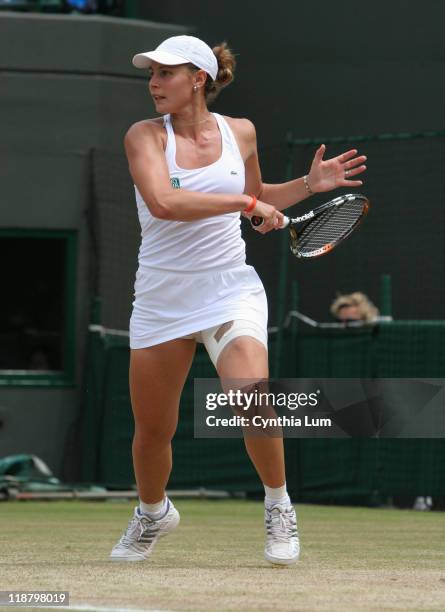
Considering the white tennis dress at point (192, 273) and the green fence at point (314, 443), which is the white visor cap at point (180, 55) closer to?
the white tennis dress at point (192, 273)

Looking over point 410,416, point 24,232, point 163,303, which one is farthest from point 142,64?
point 24,232

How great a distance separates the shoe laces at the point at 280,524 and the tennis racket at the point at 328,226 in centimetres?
121

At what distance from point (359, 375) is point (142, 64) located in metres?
6.52

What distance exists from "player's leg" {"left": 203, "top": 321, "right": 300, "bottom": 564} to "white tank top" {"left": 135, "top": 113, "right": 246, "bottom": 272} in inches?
12.5

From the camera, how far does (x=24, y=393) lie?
14.5m

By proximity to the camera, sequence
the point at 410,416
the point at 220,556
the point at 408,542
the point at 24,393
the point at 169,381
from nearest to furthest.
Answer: the point at 169,381 < the point at 220,556 < the point at 408,542 < the point at 410,416 < the point at 24,393

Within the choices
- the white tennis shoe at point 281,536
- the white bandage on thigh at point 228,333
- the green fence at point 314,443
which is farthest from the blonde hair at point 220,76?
the green fence at point 314,443

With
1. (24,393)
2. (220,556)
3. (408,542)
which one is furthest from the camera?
(24,393)

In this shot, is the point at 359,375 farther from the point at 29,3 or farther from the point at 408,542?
the point at 29,3

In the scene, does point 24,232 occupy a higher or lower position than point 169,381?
higher

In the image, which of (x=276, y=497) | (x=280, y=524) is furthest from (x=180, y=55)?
(x=280, y=524)

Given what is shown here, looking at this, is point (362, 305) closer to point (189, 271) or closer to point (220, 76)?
point (220, 76)

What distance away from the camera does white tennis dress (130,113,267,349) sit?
615 cm

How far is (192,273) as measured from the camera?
620cm
